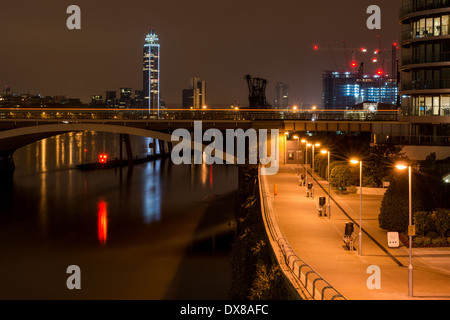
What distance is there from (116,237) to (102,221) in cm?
475

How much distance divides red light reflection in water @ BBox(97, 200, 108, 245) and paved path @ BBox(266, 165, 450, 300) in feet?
33.4

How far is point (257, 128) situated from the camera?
153 feet

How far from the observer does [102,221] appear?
35719mm

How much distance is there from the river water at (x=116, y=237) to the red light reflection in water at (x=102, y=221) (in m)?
0.06

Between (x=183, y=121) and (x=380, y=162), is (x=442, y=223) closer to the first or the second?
(x=380, y=162)

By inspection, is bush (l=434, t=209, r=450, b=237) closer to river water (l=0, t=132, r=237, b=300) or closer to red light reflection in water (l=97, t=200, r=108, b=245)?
river water (l=0, t=132, r=237, b=300)

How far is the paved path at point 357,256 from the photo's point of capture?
1330 cm

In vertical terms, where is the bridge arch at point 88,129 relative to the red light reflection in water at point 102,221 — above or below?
above

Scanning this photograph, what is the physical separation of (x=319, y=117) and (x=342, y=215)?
82.6ft

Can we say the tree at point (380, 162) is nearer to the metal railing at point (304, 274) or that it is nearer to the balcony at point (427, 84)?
the balcony at point (427, 84)

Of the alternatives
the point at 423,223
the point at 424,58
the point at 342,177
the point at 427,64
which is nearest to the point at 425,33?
the point at 424,58

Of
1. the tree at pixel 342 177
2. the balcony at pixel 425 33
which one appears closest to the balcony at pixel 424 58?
the balcony at pixel 425 33

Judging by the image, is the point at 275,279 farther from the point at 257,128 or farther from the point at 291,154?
the point at 291,154
